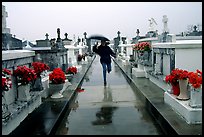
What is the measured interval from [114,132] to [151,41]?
823cm

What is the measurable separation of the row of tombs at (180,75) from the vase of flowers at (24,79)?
127 inches

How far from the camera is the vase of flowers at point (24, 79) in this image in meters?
5.67

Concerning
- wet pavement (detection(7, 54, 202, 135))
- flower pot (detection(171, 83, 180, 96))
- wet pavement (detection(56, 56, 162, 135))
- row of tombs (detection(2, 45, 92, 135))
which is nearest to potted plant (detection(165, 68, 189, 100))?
flower pot (detection(171, 83, 180, 96))

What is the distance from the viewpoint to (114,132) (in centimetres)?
504

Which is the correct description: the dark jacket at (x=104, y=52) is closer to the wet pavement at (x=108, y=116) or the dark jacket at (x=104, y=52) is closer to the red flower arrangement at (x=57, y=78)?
the wet pavement at (x=108, y=116)

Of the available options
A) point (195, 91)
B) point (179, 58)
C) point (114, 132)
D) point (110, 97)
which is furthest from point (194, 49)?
point (114, 132)

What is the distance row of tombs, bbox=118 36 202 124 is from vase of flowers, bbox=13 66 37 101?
3.24 m

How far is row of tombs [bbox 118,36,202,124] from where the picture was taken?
194 inches

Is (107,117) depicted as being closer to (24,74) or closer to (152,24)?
(24,74)

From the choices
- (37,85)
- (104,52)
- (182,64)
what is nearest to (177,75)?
(182,64)

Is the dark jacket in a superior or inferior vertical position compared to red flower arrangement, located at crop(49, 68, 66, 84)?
superior

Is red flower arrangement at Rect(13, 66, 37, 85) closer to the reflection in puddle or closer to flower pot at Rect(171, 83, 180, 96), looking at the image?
the reflection in puddle

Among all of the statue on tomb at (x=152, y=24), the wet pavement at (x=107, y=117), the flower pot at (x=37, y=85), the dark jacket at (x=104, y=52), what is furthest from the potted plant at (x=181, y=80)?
the statue on tomb at (x=152, y=24)

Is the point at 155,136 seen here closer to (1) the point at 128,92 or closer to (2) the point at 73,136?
(2) the point at 73,136
